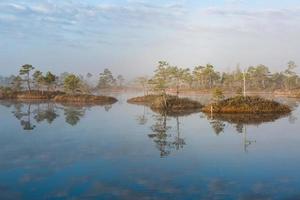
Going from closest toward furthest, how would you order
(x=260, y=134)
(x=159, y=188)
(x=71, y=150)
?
(x=159, y=188) < (x=71, y=150) < (x=260, y=134)

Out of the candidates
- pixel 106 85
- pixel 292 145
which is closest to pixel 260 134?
pixel 292 145

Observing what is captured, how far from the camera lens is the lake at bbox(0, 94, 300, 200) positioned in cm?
1404

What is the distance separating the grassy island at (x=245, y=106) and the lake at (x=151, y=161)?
11.0 m

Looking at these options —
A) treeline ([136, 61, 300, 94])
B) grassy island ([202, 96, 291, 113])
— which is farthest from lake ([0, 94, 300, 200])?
treeline ([136, 61, 300, 94])

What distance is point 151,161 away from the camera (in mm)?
19078

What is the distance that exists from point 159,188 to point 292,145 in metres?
12.8

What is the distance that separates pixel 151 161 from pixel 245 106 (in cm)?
2794

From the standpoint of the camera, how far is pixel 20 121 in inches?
1465

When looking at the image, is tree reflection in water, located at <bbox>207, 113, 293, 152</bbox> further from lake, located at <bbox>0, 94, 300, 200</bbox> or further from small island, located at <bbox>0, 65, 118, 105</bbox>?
small island, located at <bbox>0, 65, 118, 105</bbox>

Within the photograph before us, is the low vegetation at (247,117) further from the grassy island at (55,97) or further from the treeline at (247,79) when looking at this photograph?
the treeline at (247,79)

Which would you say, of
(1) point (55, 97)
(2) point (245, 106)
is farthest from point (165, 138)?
(1) point (55, 97)

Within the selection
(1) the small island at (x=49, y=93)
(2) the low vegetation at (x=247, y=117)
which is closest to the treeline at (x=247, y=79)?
(1) the small island at (x=49, y=93)

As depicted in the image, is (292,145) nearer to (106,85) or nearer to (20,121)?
(20,121)

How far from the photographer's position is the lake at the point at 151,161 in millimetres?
14039
